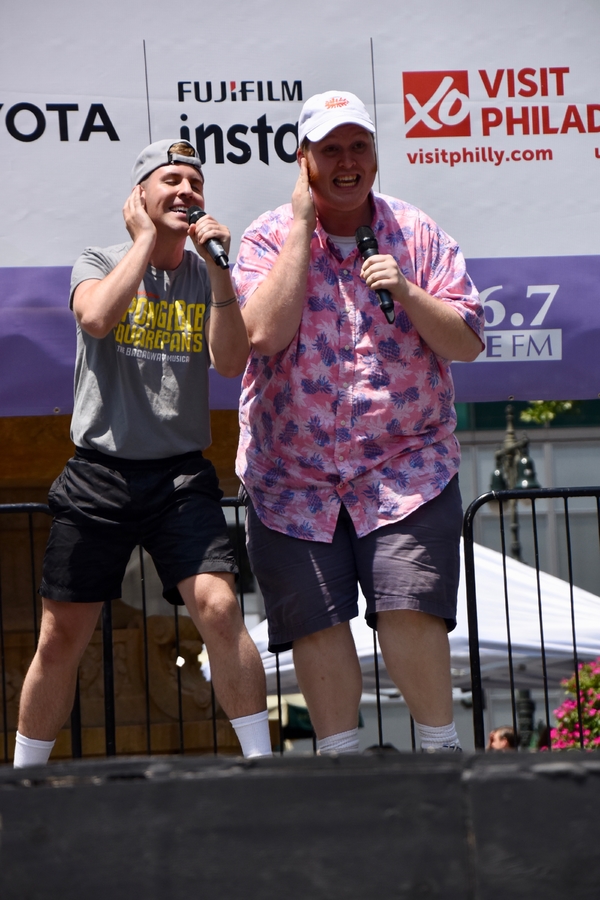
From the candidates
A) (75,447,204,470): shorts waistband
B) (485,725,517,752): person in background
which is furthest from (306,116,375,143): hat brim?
(485,725,517,752): person in background

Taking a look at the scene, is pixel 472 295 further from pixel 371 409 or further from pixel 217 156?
pixel 217 156

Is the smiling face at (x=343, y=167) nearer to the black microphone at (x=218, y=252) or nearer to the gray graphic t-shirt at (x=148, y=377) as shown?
the black microphone at (x=218, y=252)

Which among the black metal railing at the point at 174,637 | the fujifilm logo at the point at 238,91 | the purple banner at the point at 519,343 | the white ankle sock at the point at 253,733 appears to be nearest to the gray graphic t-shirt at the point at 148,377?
the white ankle sock at the point at 253,733

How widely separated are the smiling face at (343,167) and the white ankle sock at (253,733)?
1.58 metres

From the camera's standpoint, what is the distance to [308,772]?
5.83ft

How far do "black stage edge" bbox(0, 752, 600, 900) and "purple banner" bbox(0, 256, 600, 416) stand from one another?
11.0 ft

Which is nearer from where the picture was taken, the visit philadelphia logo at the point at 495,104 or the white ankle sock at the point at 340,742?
the white ankle sock at the point at 340,742

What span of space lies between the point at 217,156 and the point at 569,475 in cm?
3116

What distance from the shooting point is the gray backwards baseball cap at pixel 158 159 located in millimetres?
3607

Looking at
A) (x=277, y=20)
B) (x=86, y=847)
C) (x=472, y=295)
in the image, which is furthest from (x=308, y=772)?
(x=277, y=20)

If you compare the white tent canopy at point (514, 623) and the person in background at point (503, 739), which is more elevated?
the white tent canopy at point (514, 623)

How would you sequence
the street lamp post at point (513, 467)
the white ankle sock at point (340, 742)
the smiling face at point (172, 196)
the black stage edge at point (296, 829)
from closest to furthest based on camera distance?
the black stage edge at point (296, 829), the white ankle sock at point (340, 742), the smiling face at point (172, 196), the street lamp post at point (513, 467)

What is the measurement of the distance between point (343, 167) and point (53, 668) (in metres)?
1.81

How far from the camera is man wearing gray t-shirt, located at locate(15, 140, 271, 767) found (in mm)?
3295
